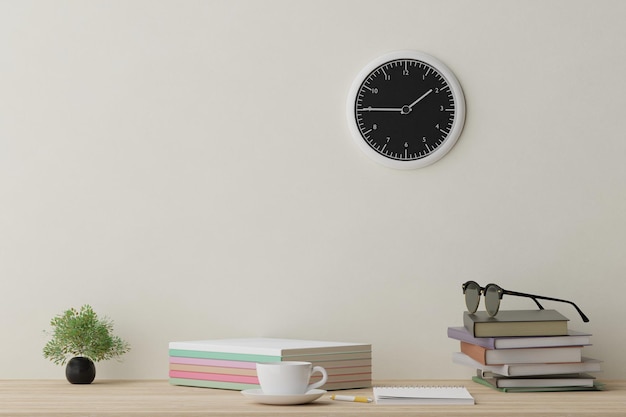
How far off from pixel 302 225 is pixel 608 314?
85 centimetres

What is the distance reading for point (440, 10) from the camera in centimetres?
224

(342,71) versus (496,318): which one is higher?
(342,71)

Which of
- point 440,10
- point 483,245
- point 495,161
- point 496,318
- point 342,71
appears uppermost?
point 440,10

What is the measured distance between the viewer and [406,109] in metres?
2.22

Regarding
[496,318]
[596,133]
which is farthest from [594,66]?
[496,318]

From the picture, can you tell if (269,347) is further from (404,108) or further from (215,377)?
(404,108)

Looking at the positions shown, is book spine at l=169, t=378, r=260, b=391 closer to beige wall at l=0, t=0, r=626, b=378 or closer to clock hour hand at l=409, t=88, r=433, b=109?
beige wall at l=0, t=0, r=626, b=378

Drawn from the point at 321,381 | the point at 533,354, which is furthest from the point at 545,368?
the point at 321,381

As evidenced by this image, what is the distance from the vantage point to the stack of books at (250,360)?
6.15 feet

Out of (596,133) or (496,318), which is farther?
(596,133)

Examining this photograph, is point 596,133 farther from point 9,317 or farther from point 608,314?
point 9,317

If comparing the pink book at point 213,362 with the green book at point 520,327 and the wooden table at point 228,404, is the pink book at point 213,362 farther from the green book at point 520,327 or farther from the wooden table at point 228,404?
the green book at point 520,327

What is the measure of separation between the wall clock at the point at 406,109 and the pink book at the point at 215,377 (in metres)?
0.69

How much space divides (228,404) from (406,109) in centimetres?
95
